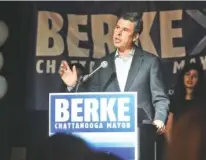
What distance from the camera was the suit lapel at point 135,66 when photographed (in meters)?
2.46

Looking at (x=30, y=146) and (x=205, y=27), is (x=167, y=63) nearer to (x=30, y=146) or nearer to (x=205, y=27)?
(x=205, y=27)

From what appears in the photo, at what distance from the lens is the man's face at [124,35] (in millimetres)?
2482

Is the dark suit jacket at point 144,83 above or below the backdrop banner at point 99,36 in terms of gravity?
below

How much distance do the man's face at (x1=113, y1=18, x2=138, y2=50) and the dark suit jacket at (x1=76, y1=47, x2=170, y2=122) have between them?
0.05 m

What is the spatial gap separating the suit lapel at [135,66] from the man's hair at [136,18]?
0.10 metres

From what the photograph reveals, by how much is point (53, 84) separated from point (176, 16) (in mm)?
735

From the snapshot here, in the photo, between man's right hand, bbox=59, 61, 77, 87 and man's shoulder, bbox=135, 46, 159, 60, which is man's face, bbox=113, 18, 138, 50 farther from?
man's right hand, bbox=59, 61, 77, 87

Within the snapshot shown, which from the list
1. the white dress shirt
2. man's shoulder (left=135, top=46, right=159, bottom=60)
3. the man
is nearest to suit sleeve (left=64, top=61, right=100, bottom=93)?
the man

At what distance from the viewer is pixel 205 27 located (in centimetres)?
248

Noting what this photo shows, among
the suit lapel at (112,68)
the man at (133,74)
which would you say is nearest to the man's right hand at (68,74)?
the man at (133,74)

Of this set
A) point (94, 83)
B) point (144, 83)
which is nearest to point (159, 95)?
point (144, 83)

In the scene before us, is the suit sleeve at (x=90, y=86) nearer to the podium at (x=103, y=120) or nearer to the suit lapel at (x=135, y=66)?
the podium at (x=103, y=120)

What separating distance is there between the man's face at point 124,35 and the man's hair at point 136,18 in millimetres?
16

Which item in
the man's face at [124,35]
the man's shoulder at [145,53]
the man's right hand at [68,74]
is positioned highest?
the man's face at [124,35]
